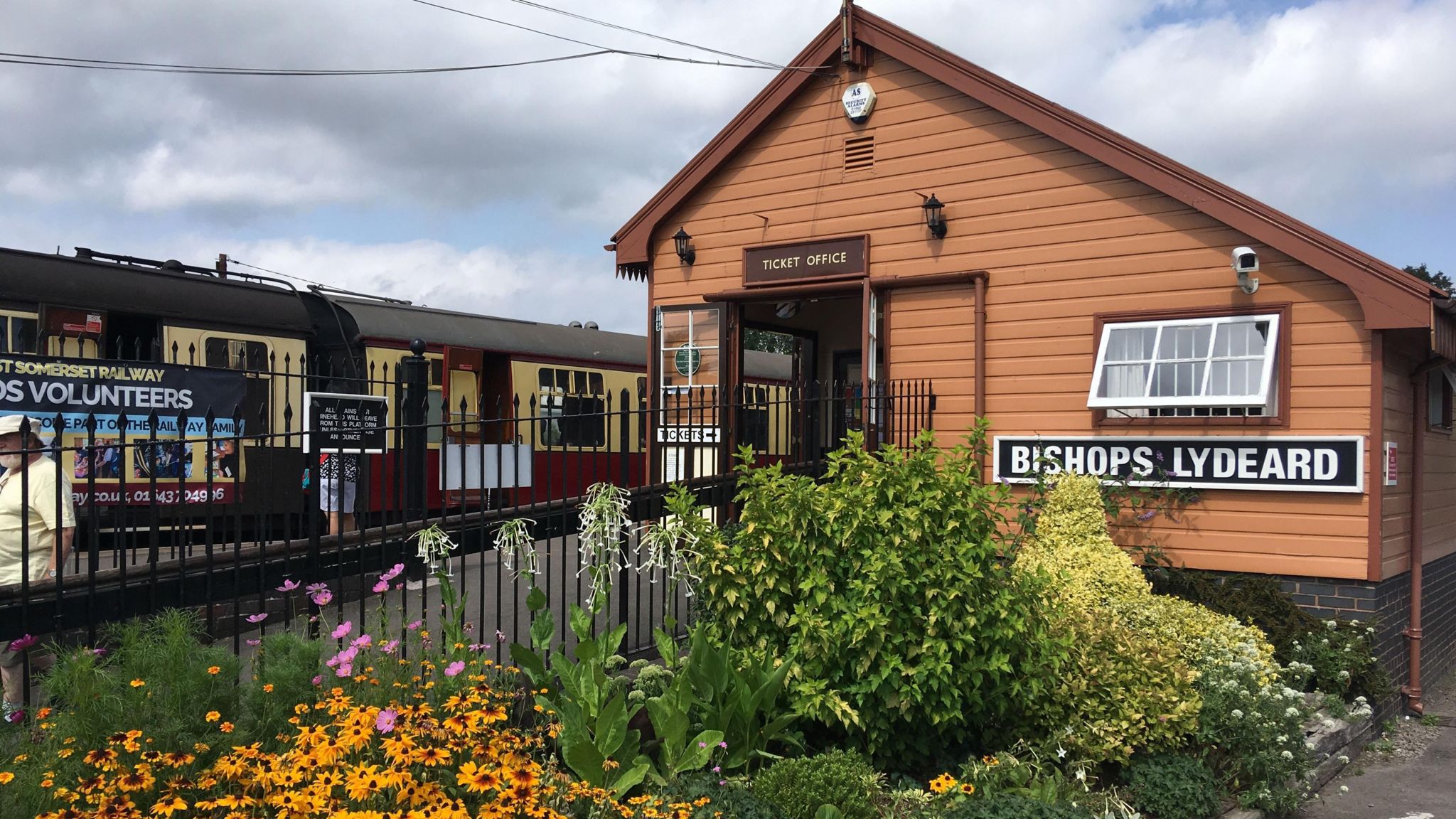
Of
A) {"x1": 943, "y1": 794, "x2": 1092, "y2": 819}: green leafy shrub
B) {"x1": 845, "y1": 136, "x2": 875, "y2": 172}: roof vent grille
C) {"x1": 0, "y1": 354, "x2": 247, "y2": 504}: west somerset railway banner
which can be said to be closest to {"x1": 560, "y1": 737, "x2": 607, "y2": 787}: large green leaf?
{"x1": 943, "y1": 794, "x2": 1092, "y2": 819}: green leafy shrub

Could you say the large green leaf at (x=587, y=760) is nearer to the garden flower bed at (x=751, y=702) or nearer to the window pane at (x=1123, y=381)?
the garden flower bed at (x=751, y=702)

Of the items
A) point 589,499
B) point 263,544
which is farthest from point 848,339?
point 263,544

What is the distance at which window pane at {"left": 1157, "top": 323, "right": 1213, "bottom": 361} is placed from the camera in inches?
314

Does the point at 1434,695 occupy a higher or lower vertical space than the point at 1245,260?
lower

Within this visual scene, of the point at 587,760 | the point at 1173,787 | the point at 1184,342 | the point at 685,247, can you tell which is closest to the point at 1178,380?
the point at 1184,342

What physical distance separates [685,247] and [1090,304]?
4.47m

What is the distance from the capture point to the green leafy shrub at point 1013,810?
404 cm

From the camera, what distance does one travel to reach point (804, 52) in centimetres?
1027

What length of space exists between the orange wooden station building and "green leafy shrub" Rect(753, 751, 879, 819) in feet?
15.9

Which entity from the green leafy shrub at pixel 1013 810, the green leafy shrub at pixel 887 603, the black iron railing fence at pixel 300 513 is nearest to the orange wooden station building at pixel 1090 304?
the black iron railing fence at pixel 300 513

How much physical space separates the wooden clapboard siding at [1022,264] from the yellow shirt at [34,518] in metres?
6.90

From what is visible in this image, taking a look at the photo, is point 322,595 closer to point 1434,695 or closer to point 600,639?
point 600,639

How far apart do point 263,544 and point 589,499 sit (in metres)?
1.62

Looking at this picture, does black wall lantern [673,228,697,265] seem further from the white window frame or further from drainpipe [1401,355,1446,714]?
drainpipe [1401,355,1446,714]
